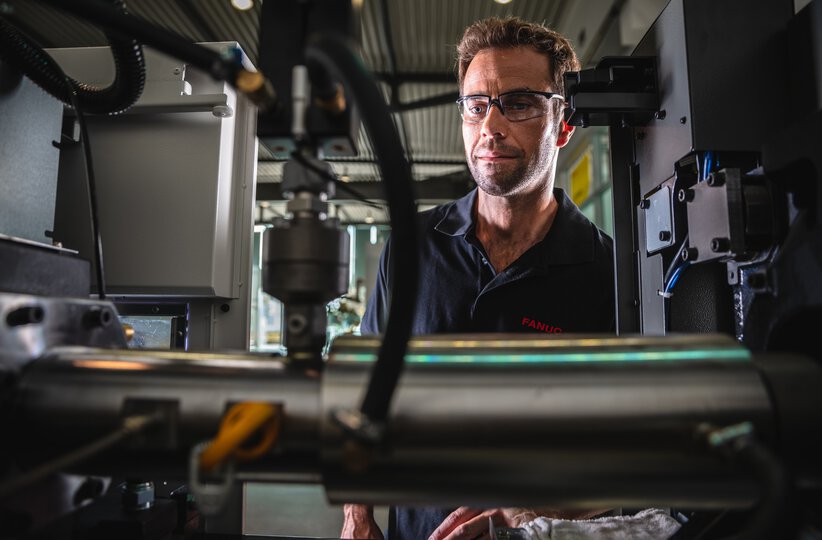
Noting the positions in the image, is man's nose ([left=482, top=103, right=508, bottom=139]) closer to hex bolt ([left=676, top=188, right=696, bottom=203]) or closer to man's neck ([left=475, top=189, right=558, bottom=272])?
man's neck ([left=475, top=189, right=558, bottom=272])

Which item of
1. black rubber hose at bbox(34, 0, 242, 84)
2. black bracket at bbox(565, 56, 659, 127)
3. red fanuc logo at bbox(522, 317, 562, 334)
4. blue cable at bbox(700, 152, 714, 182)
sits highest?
black bracket at bbox(565, 56, 659, 127)

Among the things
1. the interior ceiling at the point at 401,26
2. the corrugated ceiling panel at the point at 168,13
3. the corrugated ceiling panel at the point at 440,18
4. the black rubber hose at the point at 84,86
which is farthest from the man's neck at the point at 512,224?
the corrugated ceiling panel at the point at 168,13

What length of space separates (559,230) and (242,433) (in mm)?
1033

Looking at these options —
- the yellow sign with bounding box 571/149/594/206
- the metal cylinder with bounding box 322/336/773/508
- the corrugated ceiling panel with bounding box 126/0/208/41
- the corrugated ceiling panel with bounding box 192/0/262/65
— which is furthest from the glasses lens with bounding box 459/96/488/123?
the yellow sign with bounding box 571/149/594/206

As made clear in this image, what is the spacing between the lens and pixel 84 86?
2.42 ft

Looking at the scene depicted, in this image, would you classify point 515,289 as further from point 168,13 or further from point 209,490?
point 168,13

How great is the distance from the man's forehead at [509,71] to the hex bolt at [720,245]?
76cm

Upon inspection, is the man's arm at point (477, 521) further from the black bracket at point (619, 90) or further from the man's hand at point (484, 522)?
the black bracket at point (619, 90)

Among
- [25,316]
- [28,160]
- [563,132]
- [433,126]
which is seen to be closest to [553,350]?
[25,316]

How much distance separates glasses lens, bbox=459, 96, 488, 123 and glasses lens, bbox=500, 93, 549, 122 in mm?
51

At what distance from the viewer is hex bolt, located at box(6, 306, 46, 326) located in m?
0.37

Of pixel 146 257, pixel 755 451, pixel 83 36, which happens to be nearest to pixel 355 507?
pixel 146 257

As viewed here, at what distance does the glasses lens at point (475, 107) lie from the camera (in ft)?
3.84

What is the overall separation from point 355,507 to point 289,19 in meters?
0.91
